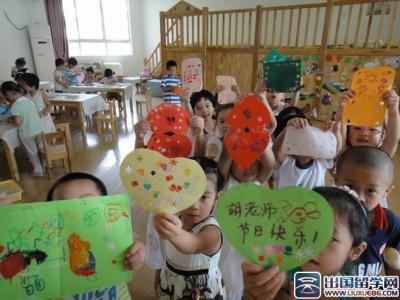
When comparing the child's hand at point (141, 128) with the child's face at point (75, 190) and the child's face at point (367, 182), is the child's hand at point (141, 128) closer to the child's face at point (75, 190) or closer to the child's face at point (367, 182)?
the child's face at point (75, 190)

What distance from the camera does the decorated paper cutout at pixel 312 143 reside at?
4.68ft

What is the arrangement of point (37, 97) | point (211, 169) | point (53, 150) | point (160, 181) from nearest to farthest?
point (160, 181), point (211, 169), point (53, 150), point (37, 97)

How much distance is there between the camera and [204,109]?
6.61 ft

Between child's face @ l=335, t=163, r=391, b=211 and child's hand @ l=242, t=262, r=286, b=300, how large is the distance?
0.56 metres

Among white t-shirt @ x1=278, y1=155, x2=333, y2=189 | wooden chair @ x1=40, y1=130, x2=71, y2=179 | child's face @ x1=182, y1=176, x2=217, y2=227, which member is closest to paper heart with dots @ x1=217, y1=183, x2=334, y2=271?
child's face @ x1=182, y1=176, x2=217, y2=227

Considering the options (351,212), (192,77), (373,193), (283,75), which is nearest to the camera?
(351,212)

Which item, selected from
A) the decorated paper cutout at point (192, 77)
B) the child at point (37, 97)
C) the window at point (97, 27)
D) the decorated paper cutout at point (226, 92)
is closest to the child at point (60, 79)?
the child at point (37, 97)

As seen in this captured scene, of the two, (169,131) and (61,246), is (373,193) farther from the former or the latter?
(61,246)

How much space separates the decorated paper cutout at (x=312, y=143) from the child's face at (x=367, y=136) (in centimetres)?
20

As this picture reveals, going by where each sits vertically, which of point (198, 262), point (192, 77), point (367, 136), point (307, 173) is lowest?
point (198, 262)

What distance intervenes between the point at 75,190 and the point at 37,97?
134 inches

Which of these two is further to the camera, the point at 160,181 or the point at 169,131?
the point at 169,131

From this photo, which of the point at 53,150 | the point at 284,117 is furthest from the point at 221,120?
the point at 53,150

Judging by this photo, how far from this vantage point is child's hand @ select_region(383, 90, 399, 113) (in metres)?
1.39
